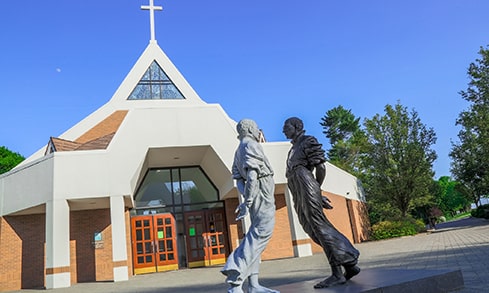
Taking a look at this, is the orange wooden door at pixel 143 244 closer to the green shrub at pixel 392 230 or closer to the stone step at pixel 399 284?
the stone step at pixel 399 284

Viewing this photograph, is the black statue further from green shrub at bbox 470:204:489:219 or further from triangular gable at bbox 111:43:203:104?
green shrub at bbox 470:204:489:219

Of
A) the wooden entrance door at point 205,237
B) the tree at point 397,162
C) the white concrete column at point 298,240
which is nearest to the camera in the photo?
the white concrete column at point 298,240

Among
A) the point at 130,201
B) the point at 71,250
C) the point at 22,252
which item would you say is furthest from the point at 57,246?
the point at 22,252

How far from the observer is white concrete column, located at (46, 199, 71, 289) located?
1198cm

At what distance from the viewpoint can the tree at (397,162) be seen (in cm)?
2508

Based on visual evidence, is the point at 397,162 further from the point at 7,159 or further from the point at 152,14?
the point at 7,159

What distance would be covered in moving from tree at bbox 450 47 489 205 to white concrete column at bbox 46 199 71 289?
79.8 ft

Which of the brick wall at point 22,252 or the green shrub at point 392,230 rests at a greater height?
the brick wall at point 22,252

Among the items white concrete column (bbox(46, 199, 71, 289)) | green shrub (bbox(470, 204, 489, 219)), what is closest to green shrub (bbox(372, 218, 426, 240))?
green shrub (bbox(470, 204, 489, 219))

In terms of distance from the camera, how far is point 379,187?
26.5 metres

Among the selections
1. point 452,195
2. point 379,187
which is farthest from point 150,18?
point 452,195

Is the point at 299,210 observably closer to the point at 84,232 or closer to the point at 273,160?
the point at 273,160

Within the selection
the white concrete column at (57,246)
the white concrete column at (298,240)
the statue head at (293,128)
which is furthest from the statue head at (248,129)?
the white concrete column at (57,246)

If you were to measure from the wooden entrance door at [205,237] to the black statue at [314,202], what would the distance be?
12.3 m
